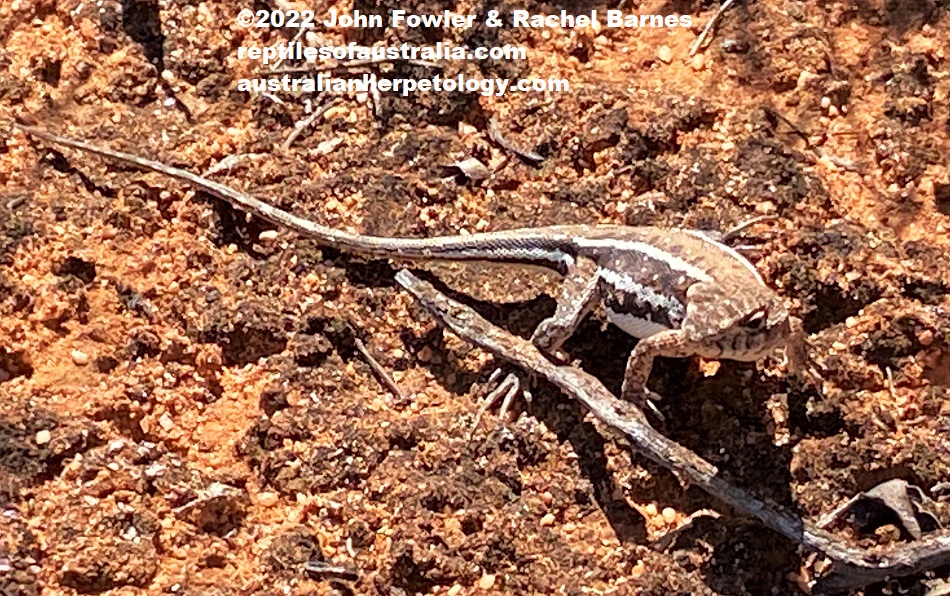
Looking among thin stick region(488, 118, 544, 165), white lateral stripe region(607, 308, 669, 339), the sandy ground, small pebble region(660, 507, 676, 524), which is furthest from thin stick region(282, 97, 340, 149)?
small pebble region(660, 507, 676, 524)

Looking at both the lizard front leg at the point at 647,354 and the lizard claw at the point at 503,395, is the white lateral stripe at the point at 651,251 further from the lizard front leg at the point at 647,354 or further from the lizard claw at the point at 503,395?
the lizard claw at the point at 503,395

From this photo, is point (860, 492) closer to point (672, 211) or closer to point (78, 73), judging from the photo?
point (672, 211)

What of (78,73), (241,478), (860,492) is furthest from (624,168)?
(78,73)

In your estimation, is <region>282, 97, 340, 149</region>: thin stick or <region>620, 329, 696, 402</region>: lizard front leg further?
<region>282, 97, 340, 149</region>: thin stick

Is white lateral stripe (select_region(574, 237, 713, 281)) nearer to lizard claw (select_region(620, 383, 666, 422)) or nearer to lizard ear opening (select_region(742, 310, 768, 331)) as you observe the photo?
lizard ear opening (select_region(742, 310, 768, 331))

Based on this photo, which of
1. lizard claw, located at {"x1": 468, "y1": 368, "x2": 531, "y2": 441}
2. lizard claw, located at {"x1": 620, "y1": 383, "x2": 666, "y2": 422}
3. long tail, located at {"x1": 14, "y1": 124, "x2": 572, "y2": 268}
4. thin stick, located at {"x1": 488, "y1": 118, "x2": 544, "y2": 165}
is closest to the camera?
lizard claw, located at {"x1": 620, "y1": 383, "x2": 666, "y2": 422}

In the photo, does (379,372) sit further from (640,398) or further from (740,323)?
(740,323)

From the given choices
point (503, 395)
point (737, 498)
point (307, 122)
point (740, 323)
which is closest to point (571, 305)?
point (503, 395)

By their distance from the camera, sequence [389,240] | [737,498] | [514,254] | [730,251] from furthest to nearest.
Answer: [389,240] → [514,254] → [730,251] → [737,498]
